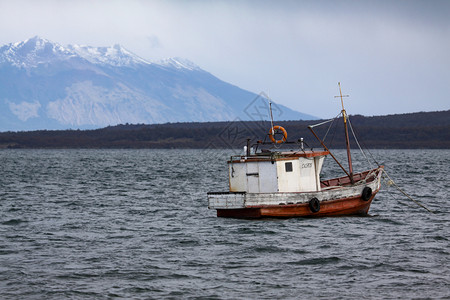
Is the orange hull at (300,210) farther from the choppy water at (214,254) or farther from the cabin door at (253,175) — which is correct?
the cabin door at (253,175)

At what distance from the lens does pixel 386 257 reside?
24.8 m

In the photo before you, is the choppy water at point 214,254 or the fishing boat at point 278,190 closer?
the choppy water at point 214,254

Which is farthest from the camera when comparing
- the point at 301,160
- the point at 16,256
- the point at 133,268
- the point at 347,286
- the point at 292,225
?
the point at 301,160

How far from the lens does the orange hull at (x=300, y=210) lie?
3341cm

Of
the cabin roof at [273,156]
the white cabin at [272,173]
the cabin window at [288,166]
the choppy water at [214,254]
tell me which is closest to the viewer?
the choppy water at [214,254]

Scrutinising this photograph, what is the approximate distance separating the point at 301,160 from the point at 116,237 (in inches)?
400

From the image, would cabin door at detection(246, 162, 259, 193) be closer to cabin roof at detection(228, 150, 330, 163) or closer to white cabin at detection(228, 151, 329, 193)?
white cabin at detection(228, 151, 329, 193)

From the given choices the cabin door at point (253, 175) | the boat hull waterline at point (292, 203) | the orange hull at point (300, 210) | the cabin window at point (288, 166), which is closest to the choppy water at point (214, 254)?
the orange hull at point (300, 210)

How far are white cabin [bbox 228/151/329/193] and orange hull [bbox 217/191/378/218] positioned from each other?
0.99 metres

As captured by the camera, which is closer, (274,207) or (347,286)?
(347,286)

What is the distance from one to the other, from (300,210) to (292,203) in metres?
0.64

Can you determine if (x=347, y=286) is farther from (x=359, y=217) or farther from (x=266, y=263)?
(x=359, y=217)

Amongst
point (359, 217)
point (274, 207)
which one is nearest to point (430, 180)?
point (359, 217)

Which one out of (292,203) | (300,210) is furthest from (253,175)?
(300,210)
